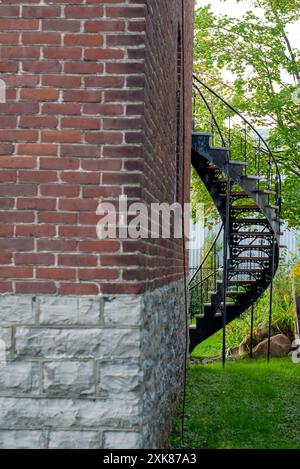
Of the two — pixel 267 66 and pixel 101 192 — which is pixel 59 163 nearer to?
pixel 101 192

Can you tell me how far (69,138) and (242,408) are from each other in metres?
5.03

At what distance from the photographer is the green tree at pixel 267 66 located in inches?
631

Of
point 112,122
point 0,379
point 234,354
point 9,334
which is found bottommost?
point 234,354

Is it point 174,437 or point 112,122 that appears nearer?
point 112,122

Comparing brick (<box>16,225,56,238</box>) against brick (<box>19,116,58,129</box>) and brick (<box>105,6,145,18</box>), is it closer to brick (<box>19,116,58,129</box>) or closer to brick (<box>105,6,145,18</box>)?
brick (<box>19,116,58,129</box>)

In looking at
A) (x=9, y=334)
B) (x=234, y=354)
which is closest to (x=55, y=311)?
(x=9, y=334)

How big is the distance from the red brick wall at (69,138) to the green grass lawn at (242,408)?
2.94m

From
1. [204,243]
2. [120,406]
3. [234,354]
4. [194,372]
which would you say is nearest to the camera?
[120,406]

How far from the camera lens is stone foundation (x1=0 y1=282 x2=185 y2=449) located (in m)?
3.87

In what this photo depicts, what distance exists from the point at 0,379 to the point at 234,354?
11.4 metres

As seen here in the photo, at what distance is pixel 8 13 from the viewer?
13.2 ft

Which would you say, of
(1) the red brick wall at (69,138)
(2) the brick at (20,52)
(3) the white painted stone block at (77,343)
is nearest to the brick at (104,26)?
(1) the red brick wall at (69,138)

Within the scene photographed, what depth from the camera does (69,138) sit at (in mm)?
3969
